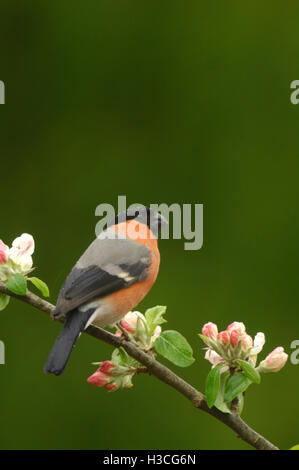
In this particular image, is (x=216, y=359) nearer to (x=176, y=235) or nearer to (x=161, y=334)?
(x=161, y=334)

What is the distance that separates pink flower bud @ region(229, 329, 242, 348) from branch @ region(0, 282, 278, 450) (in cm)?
7

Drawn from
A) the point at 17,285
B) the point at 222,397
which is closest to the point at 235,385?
the point at 222,397

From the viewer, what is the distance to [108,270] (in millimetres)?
814

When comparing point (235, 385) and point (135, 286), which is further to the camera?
point (135, 286)

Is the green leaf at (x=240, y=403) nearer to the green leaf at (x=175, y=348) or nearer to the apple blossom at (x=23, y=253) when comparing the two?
the green leaf at (x=175, y=348)

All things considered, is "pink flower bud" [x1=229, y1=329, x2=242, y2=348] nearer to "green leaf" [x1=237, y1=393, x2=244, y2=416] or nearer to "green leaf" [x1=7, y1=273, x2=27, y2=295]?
"green leaf" [x1=237, y1=393, x2=244, y2=416]

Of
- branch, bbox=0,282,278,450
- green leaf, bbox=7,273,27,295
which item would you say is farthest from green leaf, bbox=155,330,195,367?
green leaf, bbox=7,273,27,295

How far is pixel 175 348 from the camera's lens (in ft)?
2.28

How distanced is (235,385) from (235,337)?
0.17 ft

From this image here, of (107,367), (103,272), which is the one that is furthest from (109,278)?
(107,367)

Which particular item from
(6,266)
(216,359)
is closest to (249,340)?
(216,359)

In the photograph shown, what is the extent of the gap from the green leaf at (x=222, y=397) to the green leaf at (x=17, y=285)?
232mm

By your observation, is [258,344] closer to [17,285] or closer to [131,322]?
[131,322]

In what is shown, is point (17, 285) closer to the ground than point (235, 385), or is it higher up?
higher up
